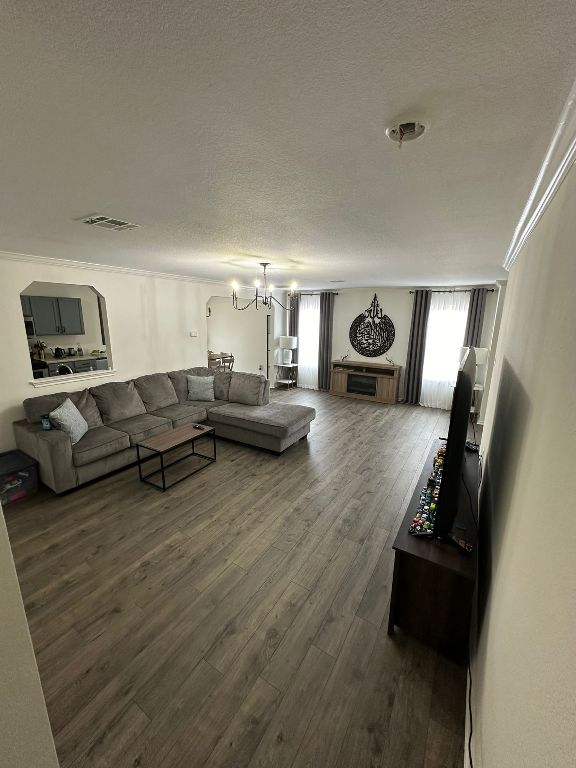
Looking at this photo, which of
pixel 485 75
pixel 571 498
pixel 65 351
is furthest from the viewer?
pixel 65 351

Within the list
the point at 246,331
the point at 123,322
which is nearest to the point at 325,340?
the point at 246,331

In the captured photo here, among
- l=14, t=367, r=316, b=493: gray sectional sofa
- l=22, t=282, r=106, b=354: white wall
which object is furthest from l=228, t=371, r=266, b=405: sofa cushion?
l=22, t=282, r=106, b=354: white wall

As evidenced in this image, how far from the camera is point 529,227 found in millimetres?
2033

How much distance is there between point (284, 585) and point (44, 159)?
2.67 m

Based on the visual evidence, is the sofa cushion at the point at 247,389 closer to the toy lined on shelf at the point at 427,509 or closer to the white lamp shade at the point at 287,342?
the white lamp shade at the point at 287,342

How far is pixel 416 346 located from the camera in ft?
22.1

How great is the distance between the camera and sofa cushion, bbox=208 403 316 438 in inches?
166

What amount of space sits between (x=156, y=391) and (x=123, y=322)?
109cm

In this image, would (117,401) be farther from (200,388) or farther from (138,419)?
(200,388)

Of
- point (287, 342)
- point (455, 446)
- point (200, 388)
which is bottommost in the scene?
point (200, 388)

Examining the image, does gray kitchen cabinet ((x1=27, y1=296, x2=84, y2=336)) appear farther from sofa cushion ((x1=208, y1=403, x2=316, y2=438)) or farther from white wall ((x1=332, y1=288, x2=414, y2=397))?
white wall ((x1=332, y1=288, x2=414, y2=397))

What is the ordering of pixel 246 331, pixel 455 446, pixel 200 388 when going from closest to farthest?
pixel 455 446
pixel 200 388
pixel 246 331

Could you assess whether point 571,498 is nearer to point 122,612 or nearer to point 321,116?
point 321,116

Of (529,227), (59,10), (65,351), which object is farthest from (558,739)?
(65,351)
